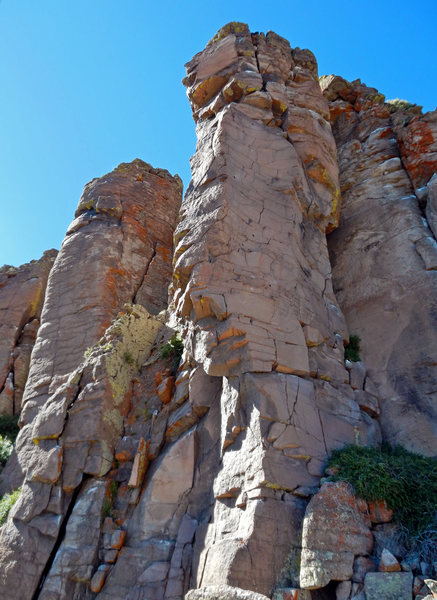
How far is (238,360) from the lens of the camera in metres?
7.94

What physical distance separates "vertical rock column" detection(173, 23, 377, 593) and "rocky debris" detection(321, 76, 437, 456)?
80 cm

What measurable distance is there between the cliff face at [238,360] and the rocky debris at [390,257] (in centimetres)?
4

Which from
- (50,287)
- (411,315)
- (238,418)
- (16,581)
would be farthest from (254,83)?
(16,581)

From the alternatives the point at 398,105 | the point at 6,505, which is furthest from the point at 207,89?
the point at 6,505

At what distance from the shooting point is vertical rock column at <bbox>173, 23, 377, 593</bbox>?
6.68m

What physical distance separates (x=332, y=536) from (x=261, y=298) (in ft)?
13.1

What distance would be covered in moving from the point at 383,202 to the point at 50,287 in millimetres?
9217

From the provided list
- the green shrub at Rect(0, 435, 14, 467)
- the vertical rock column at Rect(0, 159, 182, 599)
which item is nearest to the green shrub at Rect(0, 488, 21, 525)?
the vertical rock column at Rect(0, 159, 182, 599)

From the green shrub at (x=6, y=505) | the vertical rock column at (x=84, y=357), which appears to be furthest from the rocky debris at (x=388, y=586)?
the green shrub at (x=6, y=505)

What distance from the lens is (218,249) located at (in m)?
9.12

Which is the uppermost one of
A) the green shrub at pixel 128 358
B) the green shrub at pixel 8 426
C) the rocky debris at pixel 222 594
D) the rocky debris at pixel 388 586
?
the green shrub at pixel 128 358

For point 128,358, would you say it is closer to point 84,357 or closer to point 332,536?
point 84,357

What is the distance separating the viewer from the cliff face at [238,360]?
279 inches

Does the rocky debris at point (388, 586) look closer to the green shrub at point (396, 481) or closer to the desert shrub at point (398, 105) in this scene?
the green shrub at point (396, 481)
